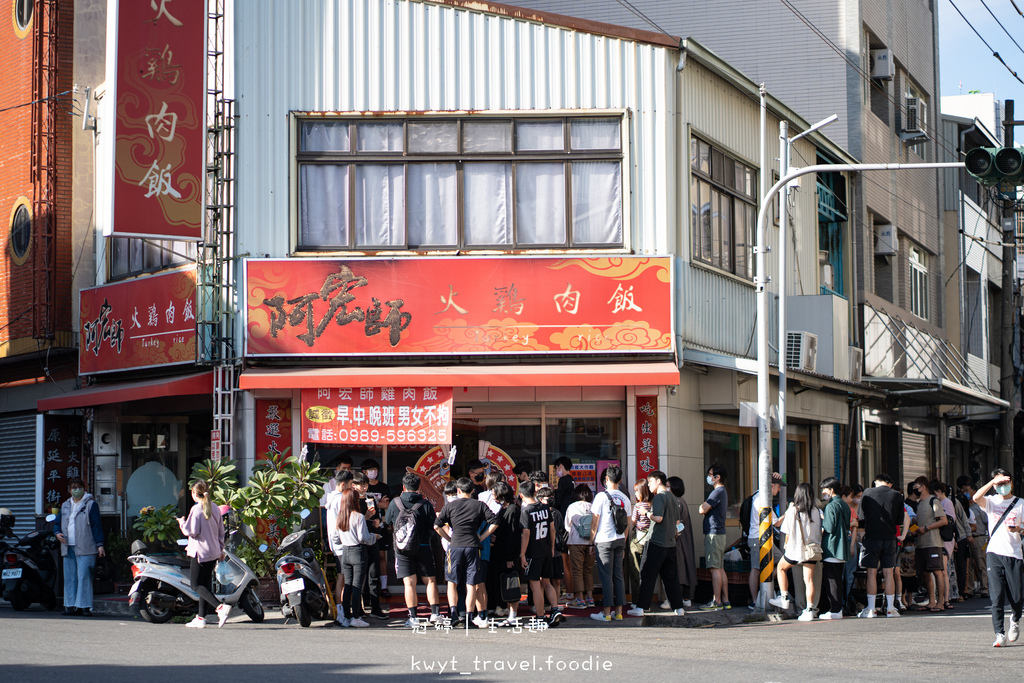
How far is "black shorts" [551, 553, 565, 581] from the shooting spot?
47.0 ft

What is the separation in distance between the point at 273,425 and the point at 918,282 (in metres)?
20.3

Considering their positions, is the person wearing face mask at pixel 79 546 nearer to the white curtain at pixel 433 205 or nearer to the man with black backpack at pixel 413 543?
the man with black backpack at pixel 413 543

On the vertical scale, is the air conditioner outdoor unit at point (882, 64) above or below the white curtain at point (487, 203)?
above

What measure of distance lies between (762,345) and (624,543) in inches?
127

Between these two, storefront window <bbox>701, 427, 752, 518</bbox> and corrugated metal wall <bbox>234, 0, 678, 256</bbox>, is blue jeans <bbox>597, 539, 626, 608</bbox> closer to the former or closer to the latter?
storefront window <bbox>701, 427, 752, 518</bbox>

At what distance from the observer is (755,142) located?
2048 cm

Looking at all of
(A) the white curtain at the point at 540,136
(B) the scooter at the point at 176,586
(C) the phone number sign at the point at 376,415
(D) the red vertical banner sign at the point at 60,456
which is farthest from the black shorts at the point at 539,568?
(D) the red vertical banner sign at the point at 60,456

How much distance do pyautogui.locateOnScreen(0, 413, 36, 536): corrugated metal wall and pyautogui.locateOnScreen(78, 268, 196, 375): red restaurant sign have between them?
3005 millimetres

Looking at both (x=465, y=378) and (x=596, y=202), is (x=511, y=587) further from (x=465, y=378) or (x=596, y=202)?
(x=596, y=202)

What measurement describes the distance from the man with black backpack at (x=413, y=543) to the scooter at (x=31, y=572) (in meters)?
5.52

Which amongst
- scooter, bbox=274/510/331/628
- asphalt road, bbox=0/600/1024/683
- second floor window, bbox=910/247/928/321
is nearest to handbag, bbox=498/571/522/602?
asphalt road, bbox=0/600/1024/683

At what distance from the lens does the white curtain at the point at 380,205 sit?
1723 cm

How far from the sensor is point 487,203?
17.3 metres

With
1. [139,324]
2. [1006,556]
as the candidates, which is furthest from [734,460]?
[139,324]
